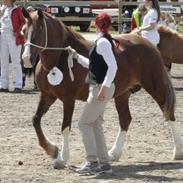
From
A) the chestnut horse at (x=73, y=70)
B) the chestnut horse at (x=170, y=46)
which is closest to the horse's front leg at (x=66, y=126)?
the chestnut horse at (x=73, y=70)

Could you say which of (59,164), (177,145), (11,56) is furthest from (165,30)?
(59,164)

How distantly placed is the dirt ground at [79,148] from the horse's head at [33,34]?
124 cm

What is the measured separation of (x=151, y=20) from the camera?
1358 centimetres

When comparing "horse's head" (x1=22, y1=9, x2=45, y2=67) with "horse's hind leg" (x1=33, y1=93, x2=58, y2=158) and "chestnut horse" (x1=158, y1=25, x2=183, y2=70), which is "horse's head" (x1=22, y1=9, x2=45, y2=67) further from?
"chestnut horse" (x1=158, y1=25, x2=183, y2=70)

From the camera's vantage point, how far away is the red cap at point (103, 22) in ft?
21.9

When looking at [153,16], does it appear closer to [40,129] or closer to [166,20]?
[166,20]

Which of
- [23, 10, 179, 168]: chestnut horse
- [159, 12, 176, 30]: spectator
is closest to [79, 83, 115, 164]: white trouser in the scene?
[23, 10, 179, 168]: chestnut horse

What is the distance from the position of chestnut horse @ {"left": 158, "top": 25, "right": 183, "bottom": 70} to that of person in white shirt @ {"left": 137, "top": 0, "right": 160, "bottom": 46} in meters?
0.86

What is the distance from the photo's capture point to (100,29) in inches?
265

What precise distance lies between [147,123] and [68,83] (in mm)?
3173

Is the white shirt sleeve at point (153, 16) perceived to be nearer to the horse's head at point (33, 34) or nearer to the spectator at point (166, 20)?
the spectator at point (166, 20)

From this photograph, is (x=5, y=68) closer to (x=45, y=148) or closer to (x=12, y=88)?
(x=12, y=88)

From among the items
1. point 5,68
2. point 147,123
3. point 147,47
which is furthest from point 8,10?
point 147,47

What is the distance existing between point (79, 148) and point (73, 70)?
4.36 ft
